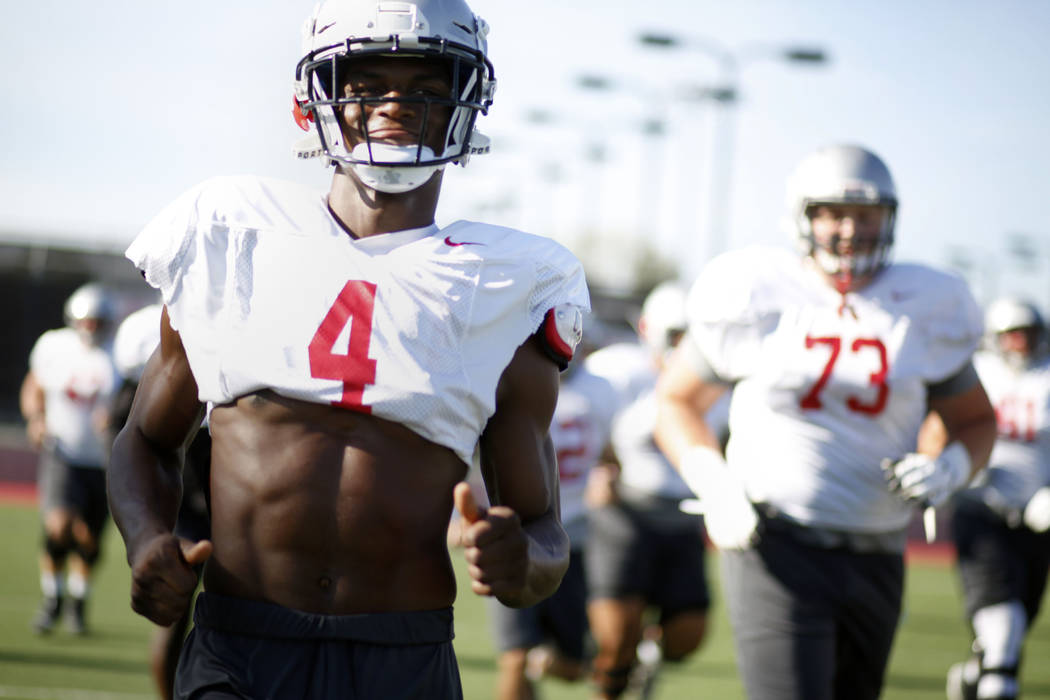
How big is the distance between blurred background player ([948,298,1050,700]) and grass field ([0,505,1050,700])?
3.62ft

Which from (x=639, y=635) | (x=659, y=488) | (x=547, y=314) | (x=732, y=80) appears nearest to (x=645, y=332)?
(x=659, y=488)

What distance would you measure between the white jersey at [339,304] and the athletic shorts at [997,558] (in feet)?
17.9

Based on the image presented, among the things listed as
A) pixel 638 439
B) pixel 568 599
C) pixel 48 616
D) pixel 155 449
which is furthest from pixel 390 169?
pixel 48 616

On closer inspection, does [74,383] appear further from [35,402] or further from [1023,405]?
[1023,405]

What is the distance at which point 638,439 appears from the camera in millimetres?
7598

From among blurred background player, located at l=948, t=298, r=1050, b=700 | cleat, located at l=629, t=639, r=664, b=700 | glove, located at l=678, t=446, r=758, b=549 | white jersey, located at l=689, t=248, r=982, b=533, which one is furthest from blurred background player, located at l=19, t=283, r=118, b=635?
blurred background player, located at l=948, t=298, r=1050, b=700

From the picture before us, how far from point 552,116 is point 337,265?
84.2ft

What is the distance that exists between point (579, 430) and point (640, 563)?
84 centimetres

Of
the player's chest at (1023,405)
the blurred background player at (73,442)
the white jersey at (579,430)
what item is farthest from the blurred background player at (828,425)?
the blurred background player at (73,442)

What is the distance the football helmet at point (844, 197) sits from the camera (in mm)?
4152

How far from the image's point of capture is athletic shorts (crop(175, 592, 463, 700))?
2.30m

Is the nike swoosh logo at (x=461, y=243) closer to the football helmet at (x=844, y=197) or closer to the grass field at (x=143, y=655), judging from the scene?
the football helmet at (x=844, y=197)

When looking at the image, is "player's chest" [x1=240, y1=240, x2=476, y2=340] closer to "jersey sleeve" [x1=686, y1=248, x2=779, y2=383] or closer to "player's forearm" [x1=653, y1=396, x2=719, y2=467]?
"jersey sleeve" [x1=686, y1=248, x2=779, y2=383]

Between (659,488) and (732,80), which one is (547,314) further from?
(732,80)
